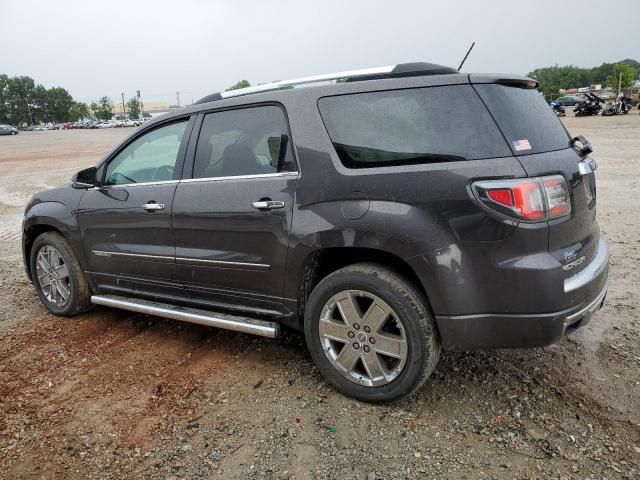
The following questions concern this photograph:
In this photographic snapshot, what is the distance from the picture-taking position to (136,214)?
12.8ft

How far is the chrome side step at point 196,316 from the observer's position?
10.9 feet

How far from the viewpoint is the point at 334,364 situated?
3.11 m

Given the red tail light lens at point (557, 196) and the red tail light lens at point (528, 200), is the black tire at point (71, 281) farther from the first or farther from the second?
the red tail light lens at point (557, 196)

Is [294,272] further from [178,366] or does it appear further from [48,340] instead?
[48,340]

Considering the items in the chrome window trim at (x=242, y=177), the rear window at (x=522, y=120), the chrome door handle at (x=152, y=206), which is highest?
the rear window at (x=522, y=120)

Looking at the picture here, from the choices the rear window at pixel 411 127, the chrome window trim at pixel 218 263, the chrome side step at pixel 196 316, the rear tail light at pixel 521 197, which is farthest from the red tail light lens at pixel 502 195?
the chrome side step at pixel 196 316

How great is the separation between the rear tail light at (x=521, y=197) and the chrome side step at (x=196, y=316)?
4.97ft

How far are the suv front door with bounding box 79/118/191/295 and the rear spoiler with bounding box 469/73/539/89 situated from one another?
203 centimetres

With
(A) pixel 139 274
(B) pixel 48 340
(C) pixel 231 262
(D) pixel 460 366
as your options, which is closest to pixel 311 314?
(C) pixel 231 262

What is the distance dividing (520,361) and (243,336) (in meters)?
2.00

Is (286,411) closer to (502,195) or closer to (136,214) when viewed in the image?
(502,195)

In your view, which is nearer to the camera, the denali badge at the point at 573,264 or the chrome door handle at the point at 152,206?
the denali badge at the point at 573,264

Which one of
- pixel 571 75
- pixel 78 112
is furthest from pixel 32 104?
pixel 571 75

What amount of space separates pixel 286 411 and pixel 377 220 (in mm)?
1223
